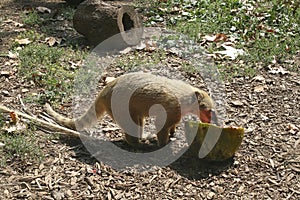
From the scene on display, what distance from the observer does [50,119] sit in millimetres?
4836

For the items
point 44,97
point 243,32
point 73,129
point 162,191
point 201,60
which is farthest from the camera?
point 243,32

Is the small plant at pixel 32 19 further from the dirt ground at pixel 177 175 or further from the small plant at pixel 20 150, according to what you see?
the small plant at pixel 20 150

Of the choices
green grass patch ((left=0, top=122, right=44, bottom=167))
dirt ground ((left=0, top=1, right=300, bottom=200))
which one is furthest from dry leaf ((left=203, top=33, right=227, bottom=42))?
green grass patch ((left=0, top=122, right=44, bottom=167))

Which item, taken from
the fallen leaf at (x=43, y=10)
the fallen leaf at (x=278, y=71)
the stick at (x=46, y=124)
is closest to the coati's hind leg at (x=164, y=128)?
the stick at (x=46, y=124)

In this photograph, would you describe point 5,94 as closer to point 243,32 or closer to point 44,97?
point 44,97

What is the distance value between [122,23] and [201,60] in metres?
1.28

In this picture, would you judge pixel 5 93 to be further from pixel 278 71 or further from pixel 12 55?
pixel 278 71

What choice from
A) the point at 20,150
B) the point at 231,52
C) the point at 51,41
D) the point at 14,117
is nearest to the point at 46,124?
the point at 14,117

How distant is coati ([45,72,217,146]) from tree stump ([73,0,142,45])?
2.40 metres

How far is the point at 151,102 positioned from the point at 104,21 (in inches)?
110

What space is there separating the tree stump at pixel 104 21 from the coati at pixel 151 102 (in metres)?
2.40

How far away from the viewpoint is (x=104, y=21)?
260 inches

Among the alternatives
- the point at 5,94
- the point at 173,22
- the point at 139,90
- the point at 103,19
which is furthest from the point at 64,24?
the point at 139,90

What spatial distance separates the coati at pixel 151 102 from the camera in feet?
13.6
